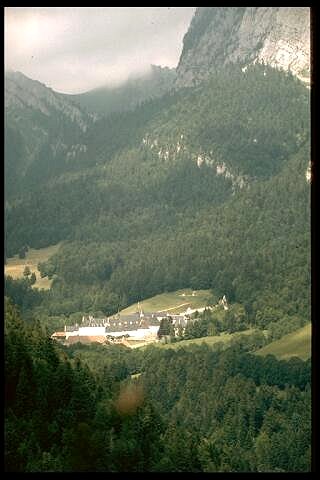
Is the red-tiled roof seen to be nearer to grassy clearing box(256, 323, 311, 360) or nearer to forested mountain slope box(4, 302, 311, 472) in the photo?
forested mountain slope box(4, 302, 311, 472)

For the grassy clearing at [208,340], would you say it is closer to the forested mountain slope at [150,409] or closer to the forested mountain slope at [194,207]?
the forested mountain slope at [150,409]

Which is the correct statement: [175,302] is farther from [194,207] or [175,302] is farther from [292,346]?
[292,346]

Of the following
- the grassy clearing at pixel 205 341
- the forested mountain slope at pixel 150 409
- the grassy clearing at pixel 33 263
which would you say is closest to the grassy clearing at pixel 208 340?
the grassy clearing at pixel 205 341

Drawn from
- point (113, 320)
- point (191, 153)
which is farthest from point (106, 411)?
point (191, 153)

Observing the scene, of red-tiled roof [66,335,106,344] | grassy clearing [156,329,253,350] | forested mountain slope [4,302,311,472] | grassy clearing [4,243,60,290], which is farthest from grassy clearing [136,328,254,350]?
grassy clearing [4,243,60,290]
